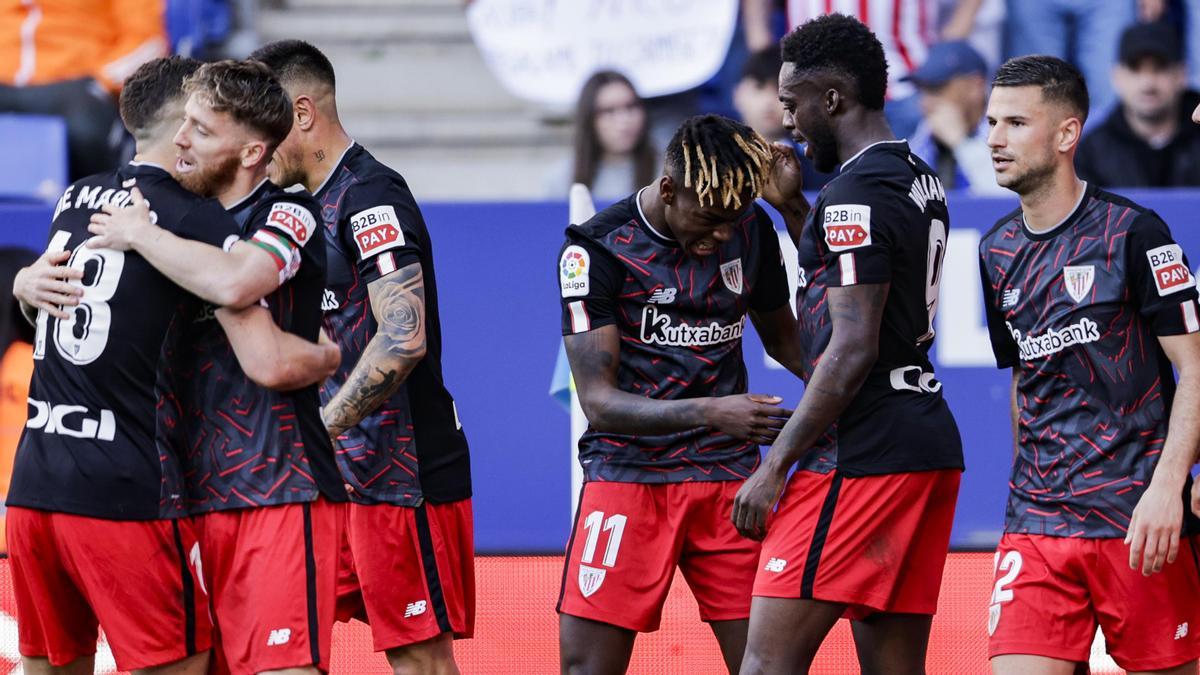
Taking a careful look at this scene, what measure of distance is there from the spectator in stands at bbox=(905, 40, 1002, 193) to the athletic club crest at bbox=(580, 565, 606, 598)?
5.21 m

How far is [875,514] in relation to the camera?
470 centimetres

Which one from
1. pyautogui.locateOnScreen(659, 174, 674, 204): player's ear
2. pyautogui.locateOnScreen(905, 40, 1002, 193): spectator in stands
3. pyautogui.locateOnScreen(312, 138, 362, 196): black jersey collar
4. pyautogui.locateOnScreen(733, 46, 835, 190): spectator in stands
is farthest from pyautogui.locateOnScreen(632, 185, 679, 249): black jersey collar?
pyautogui.locateOnScreen(905, 40, 1002, 193): spectator in stands

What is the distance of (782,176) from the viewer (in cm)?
519

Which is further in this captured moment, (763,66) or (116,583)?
(763,66)

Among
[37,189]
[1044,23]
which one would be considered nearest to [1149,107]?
[1044,23]

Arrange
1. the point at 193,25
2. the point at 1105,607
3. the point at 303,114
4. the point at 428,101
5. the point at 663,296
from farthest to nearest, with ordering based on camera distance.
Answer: the point at 428,101, the point at 193,25, the point at 303,114, the point at 663,296, the point at 1105,607

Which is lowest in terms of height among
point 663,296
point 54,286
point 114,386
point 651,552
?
point 651,552

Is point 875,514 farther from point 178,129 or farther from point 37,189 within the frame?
point 37,189

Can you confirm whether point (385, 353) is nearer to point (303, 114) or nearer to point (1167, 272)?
point (303, 114)

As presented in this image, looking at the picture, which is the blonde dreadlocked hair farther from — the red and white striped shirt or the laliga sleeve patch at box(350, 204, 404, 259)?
the red and white striped shirt

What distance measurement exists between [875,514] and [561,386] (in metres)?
2.25

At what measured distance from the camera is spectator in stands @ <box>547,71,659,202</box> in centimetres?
939

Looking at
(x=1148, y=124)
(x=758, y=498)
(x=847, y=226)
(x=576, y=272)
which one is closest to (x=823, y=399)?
(x=758, y=498)

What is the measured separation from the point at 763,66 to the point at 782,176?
456 centimetres
